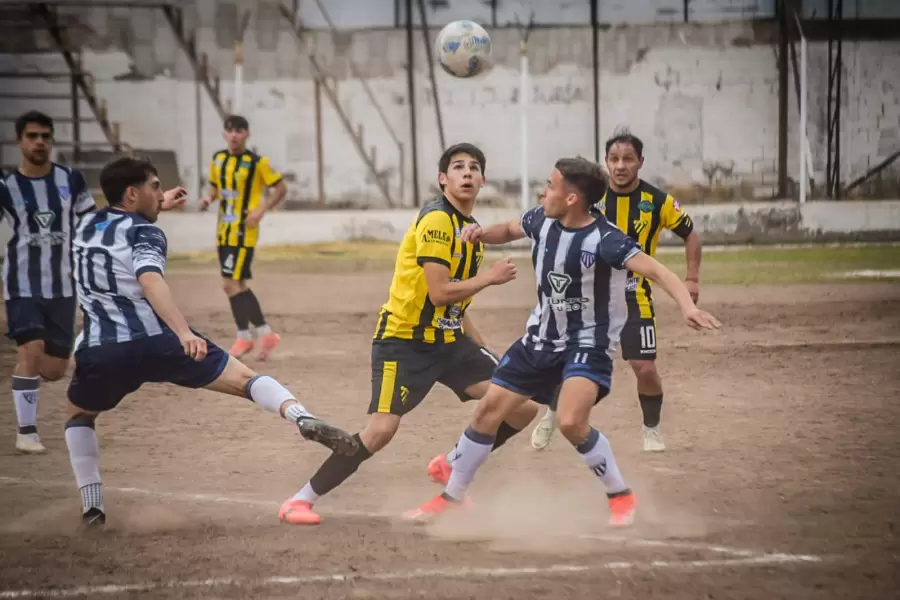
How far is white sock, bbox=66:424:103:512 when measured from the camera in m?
6.06

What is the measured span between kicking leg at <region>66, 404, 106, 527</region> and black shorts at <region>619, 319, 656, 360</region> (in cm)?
324

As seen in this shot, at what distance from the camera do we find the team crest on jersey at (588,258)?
5957mm

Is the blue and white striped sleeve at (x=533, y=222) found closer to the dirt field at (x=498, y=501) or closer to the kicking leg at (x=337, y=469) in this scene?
the kicking leg at (x=337, y=469)

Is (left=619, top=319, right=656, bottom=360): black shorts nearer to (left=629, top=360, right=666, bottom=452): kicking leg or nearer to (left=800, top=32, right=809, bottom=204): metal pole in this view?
(left=629, top=360, right=666, bottom=452): kicking leg

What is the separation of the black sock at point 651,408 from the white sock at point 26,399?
393 centimetres

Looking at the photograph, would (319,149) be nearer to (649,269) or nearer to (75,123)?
(75,123)

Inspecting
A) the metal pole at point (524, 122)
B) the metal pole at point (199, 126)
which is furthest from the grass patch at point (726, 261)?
the metal pole at point (199, 126)

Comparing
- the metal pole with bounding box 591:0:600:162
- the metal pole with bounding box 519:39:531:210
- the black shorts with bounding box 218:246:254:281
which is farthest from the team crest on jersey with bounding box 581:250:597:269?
the metal pole with bounding box 591:0:600:162

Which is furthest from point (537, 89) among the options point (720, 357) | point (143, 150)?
point (720, 357)

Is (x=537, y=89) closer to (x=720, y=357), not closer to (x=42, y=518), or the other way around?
(x=720, y=357)

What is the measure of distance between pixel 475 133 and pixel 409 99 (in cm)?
152

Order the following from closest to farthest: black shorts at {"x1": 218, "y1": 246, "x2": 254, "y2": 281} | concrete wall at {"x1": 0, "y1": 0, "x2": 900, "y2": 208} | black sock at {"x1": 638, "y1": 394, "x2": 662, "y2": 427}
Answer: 1. black sock at {"x1": 638, "y1": 394, "x2": 662, "y2": 427}
2. black shorts at {"x1": 218, "y1": 246, "x2": 254, "y2": 281}
3. concrete wall at {"x1": 0, "y1": 0, "x2": 900, "y2": 208}

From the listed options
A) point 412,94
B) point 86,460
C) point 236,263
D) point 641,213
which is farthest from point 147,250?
point 412,94

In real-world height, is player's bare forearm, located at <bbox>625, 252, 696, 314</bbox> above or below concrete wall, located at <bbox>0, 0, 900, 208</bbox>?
below
